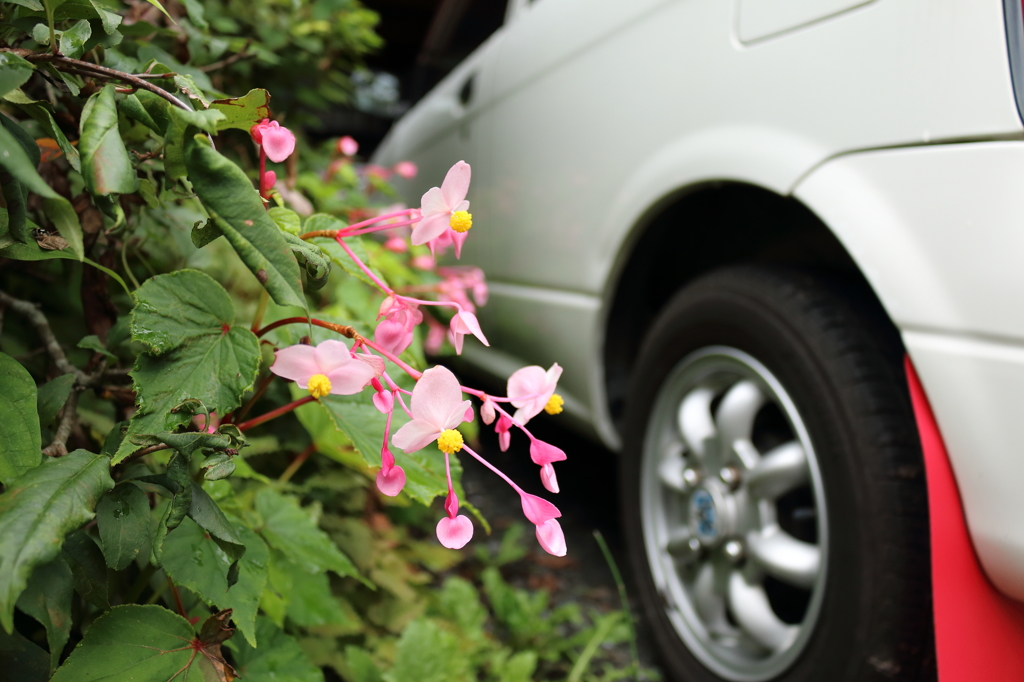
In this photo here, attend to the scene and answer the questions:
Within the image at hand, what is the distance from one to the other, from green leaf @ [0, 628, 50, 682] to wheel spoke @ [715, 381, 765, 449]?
1.15 metres

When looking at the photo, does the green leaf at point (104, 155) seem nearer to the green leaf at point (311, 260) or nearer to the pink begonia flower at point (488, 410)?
the green leaf at point (311, 260)

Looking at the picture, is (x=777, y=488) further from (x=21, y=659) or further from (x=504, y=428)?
(x=21, y=659)

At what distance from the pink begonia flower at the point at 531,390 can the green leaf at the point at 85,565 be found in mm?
376

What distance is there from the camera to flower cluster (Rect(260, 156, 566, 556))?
19.8 inches

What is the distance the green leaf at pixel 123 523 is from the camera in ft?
1.76

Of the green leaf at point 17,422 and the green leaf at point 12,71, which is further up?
the green leaf at point 12,71

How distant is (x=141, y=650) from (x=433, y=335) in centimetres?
167

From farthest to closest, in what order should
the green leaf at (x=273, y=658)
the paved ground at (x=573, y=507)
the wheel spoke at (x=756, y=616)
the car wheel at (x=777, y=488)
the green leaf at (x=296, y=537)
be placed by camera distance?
the paved ground at (x=573, y=507) < the wheel spoke at (x=756, y=616) < the car wheel at (x=777, y=488) < the green leaf at (x=296, y=537) < the green leaf at (x=273, y=658)

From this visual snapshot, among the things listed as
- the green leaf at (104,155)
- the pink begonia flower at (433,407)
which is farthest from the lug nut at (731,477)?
the green leaf at (104,155)

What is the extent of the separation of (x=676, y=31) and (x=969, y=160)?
703 mm

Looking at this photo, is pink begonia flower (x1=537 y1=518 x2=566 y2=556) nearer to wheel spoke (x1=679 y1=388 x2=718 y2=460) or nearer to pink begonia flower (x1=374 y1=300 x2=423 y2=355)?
pink begonia flower (x1=374 y1=300 x2=423 y2=355)

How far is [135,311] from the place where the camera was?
54 cm

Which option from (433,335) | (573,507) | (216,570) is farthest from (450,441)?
(573,507)

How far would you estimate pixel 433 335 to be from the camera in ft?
7.38
